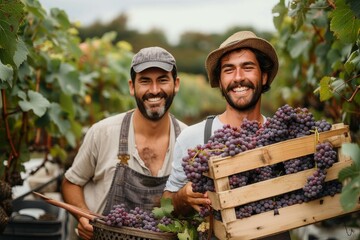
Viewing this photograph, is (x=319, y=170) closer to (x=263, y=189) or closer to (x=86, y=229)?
(x=263, y=189)

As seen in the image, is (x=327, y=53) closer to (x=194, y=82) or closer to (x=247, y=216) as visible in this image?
(x=247, y=216)

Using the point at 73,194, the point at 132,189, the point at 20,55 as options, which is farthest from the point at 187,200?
the point at 73,194

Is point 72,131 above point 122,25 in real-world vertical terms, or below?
below

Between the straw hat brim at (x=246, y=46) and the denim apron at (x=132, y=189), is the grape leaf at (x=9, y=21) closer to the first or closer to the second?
the straw hat brim at (x=246, y=46)

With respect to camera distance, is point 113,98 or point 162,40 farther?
point 162,40

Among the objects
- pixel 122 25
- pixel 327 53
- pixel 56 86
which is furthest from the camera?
pixel 122 25

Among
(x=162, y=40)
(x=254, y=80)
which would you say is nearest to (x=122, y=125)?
(x=254, y=80)

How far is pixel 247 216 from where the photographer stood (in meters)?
2.71

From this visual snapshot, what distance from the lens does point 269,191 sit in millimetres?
2748

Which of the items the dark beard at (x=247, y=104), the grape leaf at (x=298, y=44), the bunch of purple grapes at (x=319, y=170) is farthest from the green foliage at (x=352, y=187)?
the grape leaf at (x=298, y=44)

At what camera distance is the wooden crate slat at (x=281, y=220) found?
8.85 ft

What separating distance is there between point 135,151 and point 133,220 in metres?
0.81

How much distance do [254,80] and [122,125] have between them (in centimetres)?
114

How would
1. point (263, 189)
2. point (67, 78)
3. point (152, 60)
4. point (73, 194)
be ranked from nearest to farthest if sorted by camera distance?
point (263, 189) < point (152, 60) < point (73, 194) < point (67, 78)
